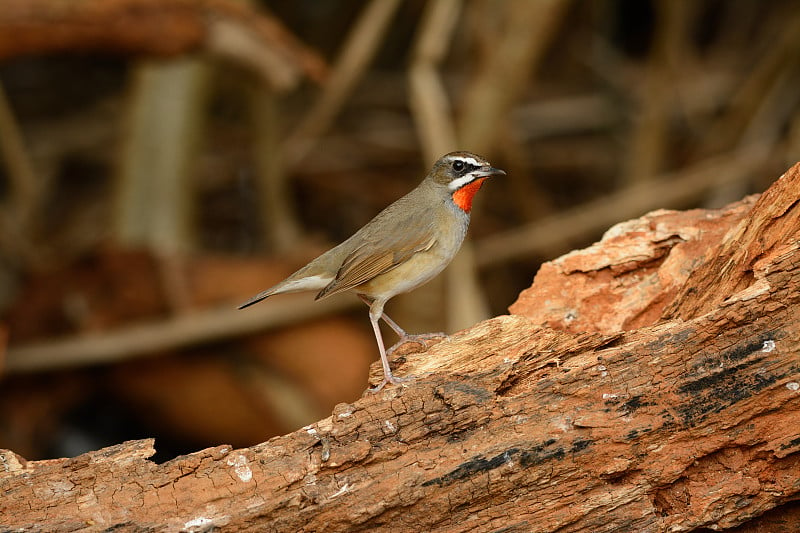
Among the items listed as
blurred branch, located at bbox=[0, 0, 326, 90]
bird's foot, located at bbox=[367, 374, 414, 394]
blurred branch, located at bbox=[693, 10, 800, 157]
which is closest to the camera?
bird's foot, located at bbox=[367, 374, 414, 394]

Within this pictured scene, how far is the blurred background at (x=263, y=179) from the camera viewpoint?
8.74 metres

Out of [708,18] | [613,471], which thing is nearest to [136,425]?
[613,471]

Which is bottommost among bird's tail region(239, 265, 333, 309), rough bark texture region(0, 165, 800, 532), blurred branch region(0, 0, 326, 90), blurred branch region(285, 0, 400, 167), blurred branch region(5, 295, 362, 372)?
rough bark texture region(0, 165, 800, 532)

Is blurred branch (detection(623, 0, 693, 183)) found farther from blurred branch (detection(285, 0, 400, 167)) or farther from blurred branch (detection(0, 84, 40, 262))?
blurred branch (detection(0, 84, 40, 262))

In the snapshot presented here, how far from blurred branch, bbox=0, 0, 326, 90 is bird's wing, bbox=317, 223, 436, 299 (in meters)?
2.80

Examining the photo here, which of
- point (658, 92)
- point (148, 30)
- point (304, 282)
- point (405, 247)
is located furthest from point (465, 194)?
point (658, 92)

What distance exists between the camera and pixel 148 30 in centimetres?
778

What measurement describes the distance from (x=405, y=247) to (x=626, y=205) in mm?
4290

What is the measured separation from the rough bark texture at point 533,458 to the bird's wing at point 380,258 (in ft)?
5.96

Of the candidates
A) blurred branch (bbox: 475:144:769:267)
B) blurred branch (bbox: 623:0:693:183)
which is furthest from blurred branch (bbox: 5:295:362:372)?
blurred branch (bbox: 623:0:693:183)

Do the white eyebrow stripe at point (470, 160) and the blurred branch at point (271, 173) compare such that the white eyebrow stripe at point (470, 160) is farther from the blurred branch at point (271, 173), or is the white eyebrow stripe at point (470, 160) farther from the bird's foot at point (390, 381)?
the blurred branch at point (271, 173)

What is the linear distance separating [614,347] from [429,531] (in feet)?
3.69

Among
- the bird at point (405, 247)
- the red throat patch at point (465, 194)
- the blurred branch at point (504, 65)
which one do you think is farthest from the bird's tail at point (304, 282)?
the blurred branch at point (504, 65)

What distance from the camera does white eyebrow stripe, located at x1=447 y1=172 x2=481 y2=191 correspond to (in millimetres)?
6504
